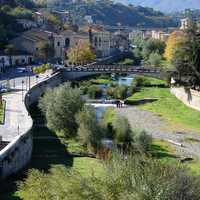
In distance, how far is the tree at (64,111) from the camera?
4191 centimetres

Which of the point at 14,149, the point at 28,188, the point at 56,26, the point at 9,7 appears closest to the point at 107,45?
the point at 56,26

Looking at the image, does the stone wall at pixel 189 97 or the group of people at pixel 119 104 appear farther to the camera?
the group of people at pixel 119 104

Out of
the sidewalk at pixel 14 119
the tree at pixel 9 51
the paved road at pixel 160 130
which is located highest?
the tree at pixel 9 51

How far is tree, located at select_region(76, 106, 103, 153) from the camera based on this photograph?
123 ft

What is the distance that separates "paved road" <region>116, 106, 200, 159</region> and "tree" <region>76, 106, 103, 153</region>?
5425 mm

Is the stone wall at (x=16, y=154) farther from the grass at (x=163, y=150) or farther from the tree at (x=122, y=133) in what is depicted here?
the grass at (x=163, y=150)

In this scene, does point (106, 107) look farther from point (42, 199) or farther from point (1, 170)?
point (42, 199)

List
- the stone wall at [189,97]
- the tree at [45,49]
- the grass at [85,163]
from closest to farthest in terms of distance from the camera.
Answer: the grass at [85,163]
the stone wall at [189,97]
the tree at [45,49]

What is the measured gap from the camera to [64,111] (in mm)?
42531

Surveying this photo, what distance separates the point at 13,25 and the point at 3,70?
89.2ft

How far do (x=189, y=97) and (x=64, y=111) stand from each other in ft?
75.8

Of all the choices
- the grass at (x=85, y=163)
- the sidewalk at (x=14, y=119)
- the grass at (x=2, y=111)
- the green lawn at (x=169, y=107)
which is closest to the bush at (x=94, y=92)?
the green lawn at (x=169, y=107)

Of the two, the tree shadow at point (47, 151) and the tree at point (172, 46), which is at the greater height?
the tree at point (172, 46)

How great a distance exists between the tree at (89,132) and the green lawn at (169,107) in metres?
13.7
